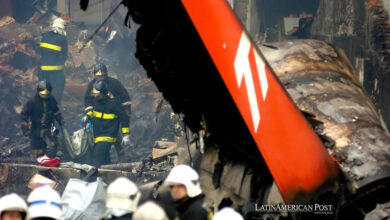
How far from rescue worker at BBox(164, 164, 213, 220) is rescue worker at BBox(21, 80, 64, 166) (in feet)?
25.6

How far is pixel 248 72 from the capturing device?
3.34 m

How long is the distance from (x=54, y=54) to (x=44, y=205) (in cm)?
1262

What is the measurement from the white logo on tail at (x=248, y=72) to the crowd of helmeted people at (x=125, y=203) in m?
0.67

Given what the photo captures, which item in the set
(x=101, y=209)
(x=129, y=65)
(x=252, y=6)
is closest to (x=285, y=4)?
(x=252, y=6)

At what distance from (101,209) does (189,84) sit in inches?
166

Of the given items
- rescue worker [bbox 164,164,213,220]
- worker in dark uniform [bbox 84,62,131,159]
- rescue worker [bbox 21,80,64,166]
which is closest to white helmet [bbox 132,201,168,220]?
rescue worker [bbox 164,164,213,220]

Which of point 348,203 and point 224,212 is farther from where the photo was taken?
point 348,203

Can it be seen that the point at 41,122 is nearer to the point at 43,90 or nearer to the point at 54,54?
the point at 43,90

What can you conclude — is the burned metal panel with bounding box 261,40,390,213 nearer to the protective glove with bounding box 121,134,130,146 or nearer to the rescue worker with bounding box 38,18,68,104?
the protective glove with bounding box 121,134,130,146

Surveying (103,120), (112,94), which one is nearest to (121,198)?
(103,120)

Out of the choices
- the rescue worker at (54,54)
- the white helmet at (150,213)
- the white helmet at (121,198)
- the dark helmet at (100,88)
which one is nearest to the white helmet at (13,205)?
the white helmet at (121,198)

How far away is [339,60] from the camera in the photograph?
17.1 ft

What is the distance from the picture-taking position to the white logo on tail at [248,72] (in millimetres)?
3297

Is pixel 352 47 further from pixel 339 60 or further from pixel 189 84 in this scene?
pixel 189 84
